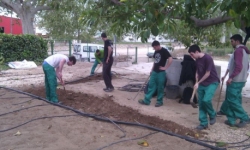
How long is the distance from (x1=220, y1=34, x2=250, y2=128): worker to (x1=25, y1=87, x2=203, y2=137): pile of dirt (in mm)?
928

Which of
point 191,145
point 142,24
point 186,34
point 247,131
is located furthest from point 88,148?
point 186,34

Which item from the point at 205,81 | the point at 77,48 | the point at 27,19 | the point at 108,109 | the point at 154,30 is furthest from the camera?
the point at 77,48

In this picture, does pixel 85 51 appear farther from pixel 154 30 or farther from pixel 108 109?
pixel 154 30

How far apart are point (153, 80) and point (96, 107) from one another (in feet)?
5.02

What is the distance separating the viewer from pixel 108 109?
6738 mm

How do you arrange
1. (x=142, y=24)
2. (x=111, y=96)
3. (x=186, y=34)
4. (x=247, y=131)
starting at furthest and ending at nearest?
1. (x=186, y=34)
2. (x=111, y=96)
3. (x=247, y=131)
4. (x=142, y=24)

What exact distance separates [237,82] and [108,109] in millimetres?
2798

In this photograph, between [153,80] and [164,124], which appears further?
[153,80]

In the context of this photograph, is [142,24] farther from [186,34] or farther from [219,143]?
[186,34]

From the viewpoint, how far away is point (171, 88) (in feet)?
27.0

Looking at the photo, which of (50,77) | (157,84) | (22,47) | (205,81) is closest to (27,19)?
(22,47)

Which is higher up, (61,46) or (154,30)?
(154,30)

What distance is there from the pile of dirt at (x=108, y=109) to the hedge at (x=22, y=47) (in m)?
8.96

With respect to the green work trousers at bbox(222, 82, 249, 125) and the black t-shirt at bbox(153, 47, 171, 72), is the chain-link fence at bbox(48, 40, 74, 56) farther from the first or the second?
the green work trousers at bbox(222, 82, 249, 125)
